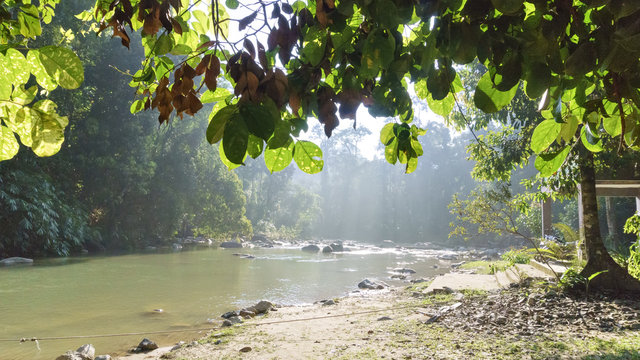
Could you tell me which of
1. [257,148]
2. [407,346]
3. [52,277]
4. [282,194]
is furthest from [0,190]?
[282,194]

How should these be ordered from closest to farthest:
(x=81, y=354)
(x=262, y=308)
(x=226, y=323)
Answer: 1. (x=81, y=354)
2. (x=226, y=323)
3. (x=262, y=308)

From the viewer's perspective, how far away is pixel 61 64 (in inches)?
29.4

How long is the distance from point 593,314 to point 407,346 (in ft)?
6.22

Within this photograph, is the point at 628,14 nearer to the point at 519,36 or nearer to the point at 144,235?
the point at 519,36

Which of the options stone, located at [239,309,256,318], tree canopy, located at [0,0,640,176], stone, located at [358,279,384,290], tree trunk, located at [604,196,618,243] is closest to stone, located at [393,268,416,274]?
stone, located at [358,279,384,290]

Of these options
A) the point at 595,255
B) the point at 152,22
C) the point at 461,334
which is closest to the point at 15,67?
the point at 152,22

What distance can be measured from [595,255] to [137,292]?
8.29 metres

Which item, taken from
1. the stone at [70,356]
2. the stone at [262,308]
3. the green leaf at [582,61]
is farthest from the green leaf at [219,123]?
the stone at [262,308]

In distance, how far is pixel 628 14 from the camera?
547mm

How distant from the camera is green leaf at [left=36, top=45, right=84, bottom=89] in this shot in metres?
0.74

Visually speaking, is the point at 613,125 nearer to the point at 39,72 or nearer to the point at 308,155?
the point at 308,155

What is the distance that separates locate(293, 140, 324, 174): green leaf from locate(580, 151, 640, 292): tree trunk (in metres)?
4.92

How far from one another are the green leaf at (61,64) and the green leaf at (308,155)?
0.44m

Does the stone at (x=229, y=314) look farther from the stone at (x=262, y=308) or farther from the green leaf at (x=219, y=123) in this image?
the green leaf at (x=219, y=123)
